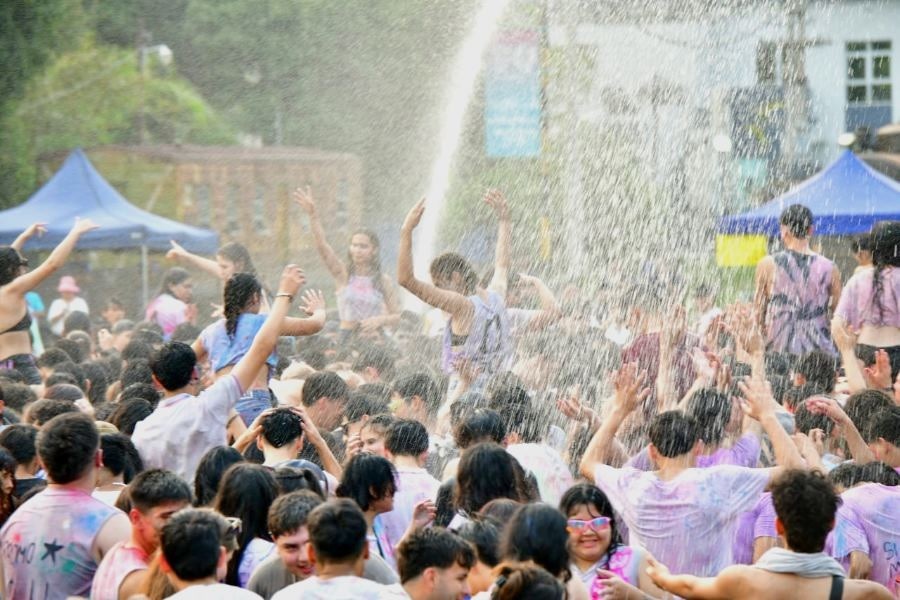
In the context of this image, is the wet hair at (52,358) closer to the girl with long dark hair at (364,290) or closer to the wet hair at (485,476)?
the girl with long dark hair at (364,290)

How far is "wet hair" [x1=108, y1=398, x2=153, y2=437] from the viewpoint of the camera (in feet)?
23.5

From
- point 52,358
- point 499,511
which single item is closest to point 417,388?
point 499,511

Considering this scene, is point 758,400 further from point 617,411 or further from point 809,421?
point 809,421

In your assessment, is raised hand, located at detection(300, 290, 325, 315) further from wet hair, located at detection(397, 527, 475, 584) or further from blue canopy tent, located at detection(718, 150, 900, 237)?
blue canopy tent, located at detection(718, 150, 900, 237)

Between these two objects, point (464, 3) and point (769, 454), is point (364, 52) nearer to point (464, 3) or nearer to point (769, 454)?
point (464, 3)

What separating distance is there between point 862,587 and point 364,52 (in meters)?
34.7

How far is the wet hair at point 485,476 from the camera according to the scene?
5.67 meters

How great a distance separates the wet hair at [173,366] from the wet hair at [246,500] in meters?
1.43

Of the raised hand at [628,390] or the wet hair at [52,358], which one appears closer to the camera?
the raised hand at [628,390]

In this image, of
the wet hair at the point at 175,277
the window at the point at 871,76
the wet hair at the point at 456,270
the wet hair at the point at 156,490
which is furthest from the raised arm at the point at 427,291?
the window at the point at 871,76

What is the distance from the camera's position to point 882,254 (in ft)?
31.6

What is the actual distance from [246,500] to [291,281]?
1.92m

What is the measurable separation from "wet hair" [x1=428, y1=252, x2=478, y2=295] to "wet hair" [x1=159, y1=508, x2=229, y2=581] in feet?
15.0

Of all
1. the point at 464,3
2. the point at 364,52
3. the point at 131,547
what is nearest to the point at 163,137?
the point at 364,52
